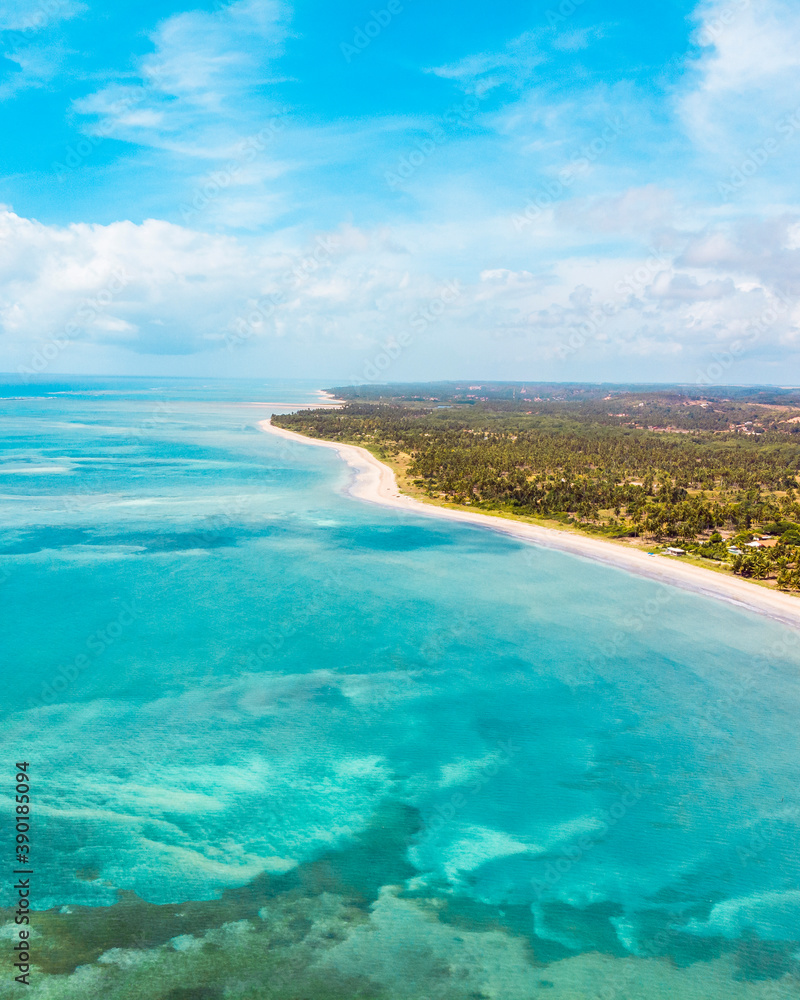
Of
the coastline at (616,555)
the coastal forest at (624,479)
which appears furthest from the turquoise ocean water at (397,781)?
the coastal forest at (624,479)

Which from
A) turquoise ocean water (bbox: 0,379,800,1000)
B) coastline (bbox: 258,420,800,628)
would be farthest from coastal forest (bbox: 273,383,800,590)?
turquoise ocean water (bbox: 0,379,800,1000)

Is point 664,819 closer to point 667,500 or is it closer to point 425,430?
point 667,500

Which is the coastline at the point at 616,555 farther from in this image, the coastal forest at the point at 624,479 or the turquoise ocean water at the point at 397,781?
the coastal forest at the point at 624,479

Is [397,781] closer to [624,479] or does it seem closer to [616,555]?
[616,555]

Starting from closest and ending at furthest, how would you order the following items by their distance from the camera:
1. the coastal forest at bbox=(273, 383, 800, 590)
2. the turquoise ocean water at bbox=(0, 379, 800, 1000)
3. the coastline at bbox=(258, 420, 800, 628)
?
the turquoise ocean water at bbox=(0, 379, 800, 1000) → the coastline at bbox=(258, 420, 800, 628) → the coastal forest at bbox=(273, 383, 800, 590)

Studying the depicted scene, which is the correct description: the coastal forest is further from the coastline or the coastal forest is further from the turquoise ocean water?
the turquoise ocean water

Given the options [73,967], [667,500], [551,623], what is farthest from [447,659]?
[667,500]
